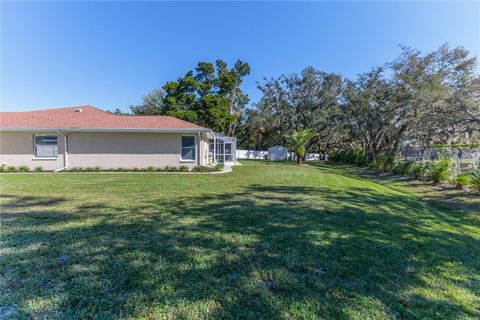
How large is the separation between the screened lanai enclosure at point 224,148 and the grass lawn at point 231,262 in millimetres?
15504

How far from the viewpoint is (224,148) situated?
2152 cm

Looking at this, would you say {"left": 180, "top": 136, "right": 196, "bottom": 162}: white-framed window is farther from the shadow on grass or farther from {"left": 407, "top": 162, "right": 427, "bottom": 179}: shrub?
{"left": 407, "top": 162, "right": 427, "bottom": 179}: shrub

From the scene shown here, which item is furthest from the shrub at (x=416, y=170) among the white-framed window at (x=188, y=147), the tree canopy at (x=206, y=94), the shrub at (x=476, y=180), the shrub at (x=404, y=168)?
the tree canopy at (x=206, y=94)

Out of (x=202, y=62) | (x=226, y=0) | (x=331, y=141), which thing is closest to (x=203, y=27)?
(x=226, y=0)

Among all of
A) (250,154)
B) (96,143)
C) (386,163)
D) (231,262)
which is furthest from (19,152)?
(250,154)

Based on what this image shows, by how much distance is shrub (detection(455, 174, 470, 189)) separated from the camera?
31.5 ft

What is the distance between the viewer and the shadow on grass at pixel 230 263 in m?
2.10

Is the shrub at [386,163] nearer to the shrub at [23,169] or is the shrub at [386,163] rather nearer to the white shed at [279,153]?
the white shed at [279,153]

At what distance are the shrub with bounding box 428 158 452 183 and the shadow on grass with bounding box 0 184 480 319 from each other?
731cm

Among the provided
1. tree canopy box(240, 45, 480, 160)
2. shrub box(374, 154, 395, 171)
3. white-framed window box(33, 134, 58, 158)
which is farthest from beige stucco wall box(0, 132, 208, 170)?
tree canopy box(240, 45, 480, 160)

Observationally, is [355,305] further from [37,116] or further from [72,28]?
[37,116]

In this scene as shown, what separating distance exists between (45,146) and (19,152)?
134 centimetres

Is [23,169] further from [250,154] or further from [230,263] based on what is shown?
[250,154]

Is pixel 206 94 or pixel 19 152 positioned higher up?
pixel 206 94
